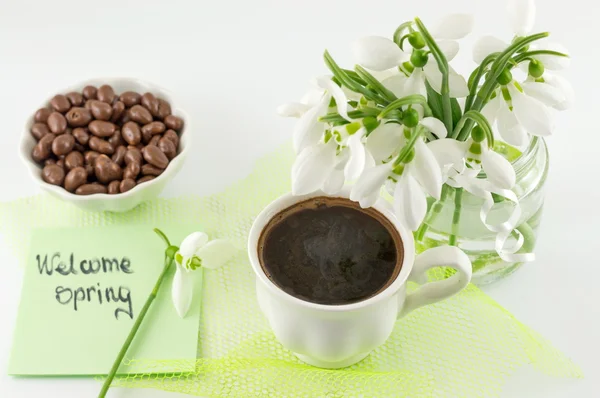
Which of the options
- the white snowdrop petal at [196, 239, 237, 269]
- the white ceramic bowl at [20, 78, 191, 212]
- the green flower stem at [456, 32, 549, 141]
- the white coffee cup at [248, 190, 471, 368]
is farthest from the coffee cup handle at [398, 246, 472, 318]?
the white ceramic bowl at [20, 78, 191, 212]

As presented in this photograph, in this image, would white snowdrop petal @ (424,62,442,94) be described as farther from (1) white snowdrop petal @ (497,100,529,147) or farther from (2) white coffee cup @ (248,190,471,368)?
(2) white coffee cup @ (248,190,471,368)

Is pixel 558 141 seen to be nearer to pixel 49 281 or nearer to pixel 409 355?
pixel 409 355

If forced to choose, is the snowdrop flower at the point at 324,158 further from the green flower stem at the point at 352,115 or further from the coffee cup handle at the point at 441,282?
the coffee cup handle at the point at 441,282

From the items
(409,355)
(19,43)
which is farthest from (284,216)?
(19,43)

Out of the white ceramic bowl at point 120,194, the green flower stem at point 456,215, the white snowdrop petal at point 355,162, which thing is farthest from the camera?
the white ceramic bowl at point 120,194

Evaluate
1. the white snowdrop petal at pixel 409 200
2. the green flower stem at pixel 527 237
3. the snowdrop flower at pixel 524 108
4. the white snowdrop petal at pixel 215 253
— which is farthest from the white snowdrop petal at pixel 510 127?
the white snowdrop petal at pixel 215 253
